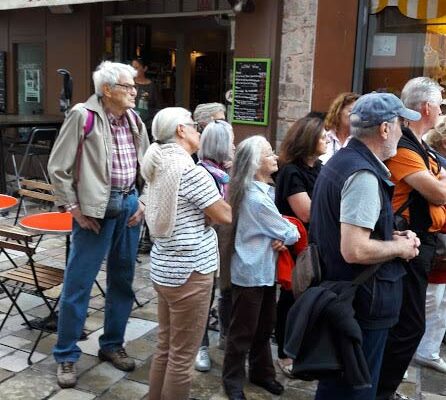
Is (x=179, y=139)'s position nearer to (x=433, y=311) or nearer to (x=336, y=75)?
(x=433, y=311)

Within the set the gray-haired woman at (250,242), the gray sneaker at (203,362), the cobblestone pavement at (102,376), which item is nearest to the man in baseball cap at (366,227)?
the gray-haired woman at (250,242)

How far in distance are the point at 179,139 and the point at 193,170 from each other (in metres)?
0.19

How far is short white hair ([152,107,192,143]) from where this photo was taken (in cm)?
271

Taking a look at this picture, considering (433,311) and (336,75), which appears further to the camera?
(336,75)

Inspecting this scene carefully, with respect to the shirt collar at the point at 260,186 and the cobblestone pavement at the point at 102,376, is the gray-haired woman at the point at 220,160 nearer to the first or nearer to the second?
the shirt collar at the point at 260,186

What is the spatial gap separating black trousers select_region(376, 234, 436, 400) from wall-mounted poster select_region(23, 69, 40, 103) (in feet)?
25.0

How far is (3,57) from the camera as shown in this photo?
938 centimetres

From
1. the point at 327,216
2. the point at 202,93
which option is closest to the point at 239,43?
the point at 202,93

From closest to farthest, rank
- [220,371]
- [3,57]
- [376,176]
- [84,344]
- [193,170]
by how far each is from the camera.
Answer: [376,176]
[193,170]
[220,371]
[84,344]
[3,57]

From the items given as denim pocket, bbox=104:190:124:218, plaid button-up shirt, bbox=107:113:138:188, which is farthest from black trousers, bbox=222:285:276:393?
plaid button-up shirt, bbox=107:113:138:188

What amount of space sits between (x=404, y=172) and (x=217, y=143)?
1028 millimetres

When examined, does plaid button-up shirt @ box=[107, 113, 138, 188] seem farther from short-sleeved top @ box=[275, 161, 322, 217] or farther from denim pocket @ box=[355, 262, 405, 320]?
denim pocket @ box=[355, 262, 405, 320]

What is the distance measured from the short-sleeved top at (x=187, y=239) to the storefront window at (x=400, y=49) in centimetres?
373

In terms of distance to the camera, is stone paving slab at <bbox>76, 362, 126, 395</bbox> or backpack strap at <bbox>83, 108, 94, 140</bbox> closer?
backpack strap at <bbox>83, 108, 94, 140</bbox>
